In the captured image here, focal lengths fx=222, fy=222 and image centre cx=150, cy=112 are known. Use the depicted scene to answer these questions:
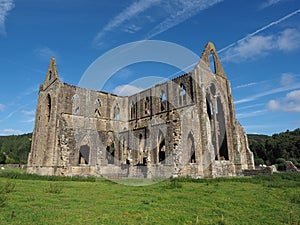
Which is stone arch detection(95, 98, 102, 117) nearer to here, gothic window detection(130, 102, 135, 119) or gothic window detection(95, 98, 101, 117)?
gothic window detection(95, 98, 101, 117)

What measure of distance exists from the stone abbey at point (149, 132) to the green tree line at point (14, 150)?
2083 inches

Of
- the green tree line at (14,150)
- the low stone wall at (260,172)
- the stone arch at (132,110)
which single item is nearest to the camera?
the low stone wall at (260,172)

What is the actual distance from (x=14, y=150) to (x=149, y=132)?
93222mm

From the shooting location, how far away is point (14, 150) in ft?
318

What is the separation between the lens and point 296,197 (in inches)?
368

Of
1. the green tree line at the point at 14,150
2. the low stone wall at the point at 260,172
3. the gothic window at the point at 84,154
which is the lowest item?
the low stone wall at the point at 260,172

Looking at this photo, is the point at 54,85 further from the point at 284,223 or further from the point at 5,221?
the point at 284,223

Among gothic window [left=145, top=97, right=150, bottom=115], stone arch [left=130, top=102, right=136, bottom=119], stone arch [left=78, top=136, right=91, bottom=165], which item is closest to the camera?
stone arch [left=78, top=136, right=91, bottom=165]

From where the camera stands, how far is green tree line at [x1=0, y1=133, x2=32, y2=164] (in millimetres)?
73750

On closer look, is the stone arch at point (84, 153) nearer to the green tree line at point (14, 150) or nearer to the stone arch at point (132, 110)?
the stone arch at point (132, 110)

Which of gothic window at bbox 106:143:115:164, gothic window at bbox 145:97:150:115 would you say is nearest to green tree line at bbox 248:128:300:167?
gothic window at bbox 145:97:150:115

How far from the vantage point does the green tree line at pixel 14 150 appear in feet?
242

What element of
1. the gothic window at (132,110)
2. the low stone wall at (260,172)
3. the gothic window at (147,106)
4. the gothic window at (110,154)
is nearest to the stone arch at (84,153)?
the gothic window at (110,154)

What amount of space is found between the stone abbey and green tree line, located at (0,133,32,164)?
52.9 m
